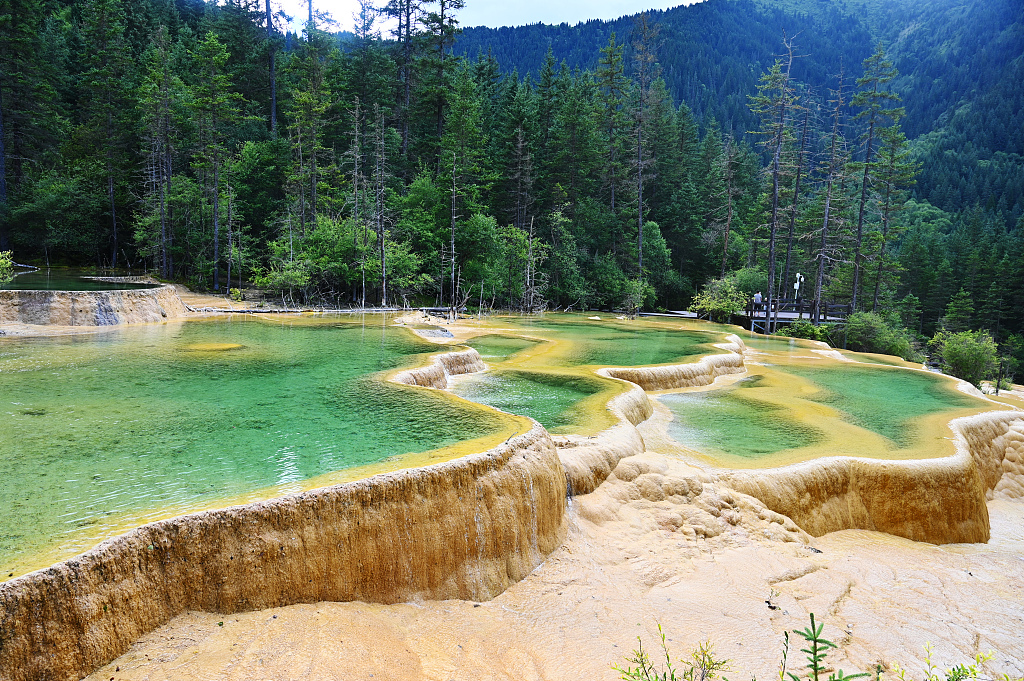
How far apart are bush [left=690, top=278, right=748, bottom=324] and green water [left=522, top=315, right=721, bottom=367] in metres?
5.71

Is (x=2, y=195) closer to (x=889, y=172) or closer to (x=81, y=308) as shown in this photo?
(x=81, y=308)

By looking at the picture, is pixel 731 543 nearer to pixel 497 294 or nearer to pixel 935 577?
pixel 935 577

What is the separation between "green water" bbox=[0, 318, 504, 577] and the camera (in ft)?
17.5

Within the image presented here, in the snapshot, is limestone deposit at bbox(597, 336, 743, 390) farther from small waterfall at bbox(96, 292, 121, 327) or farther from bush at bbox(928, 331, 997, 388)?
bush at bbox(928, 331, 997, 388)

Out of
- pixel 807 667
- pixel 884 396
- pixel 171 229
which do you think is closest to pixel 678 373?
pixel 884 396

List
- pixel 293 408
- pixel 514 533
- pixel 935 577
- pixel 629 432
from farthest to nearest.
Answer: pixel 629 432
pixel 293 408
pixel 935 577
pixel 514 533

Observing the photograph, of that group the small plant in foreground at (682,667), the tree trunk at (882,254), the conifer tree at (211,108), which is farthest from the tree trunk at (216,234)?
the tree trunk at (882,254)

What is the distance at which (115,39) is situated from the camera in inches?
1409

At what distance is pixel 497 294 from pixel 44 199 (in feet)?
79.3

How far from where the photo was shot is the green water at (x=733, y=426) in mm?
10398

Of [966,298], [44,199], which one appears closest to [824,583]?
[44,199]

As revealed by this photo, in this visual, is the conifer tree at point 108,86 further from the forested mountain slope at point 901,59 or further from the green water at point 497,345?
the forested mountain slope at point 901,59

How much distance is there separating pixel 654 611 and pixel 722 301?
29068 mm

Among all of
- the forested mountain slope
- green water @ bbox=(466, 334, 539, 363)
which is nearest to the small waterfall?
green water @ bbox=(466, 334, 539, 363)
